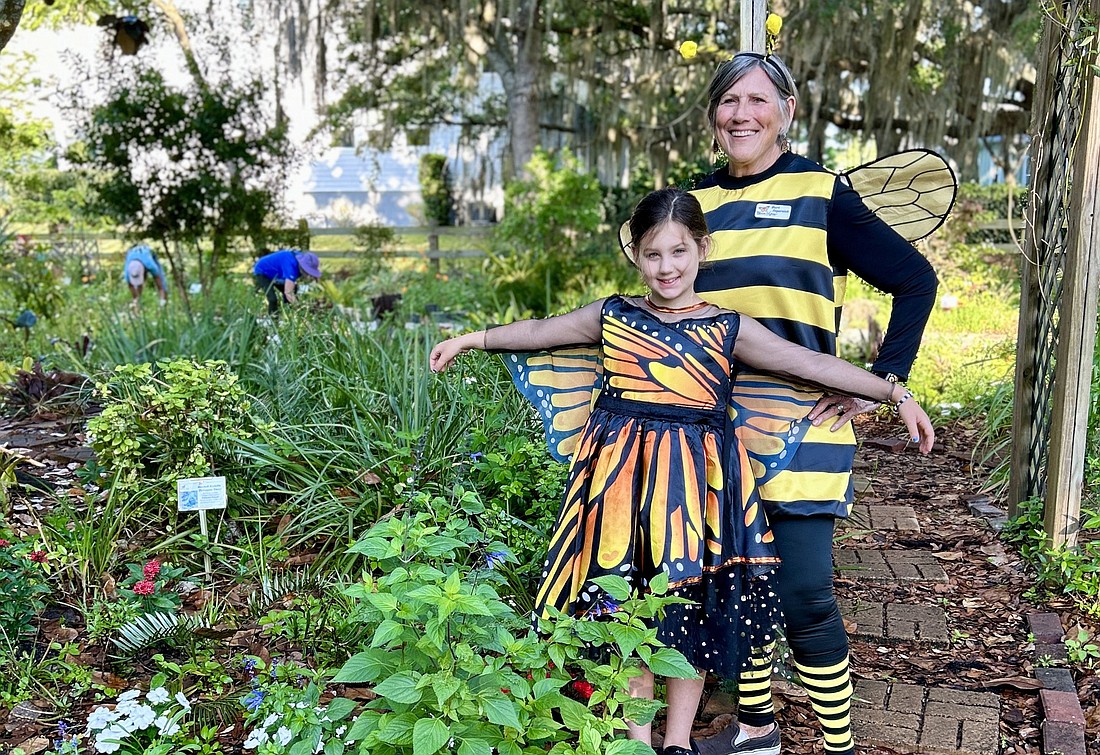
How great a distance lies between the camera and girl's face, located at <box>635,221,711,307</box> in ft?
6.51

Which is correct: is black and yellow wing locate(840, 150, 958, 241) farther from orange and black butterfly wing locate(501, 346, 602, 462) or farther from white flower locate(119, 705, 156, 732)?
white flower locate(119, 705, 156, 732)

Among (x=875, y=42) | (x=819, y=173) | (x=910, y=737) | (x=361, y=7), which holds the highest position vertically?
(x=361, y=7)

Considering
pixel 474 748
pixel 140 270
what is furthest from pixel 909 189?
pixel 140 270

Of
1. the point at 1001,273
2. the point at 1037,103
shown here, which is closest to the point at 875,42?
the point at 1001,273

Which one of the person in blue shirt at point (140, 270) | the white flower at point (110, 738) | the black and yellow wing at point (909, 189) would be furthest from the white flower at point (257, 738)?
the person in blue shirt at point (140, 270)

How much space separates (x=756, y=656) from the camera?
2186 mm

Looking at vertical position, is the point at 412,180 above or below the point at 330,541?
above

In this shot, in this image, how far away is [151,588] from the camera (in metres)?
2.41

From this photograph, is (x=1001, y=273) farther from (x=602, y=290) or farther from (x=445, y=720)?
(x=445, y=720)

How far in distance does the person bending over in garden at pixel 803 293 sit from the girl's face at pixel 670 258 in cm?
13

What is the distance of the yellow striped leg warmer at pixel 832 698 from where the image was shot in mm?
2084

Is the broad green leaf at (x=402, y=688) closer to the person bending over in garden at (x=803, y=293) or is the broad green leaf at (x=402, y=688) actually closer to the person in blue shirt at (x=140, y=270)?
the person bending over in garden at (x=803, y=293)

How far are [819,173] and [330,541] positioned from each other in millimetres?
1945

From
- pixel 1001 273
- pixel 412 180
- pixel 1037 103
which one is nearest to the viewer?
pixel 1037 103
